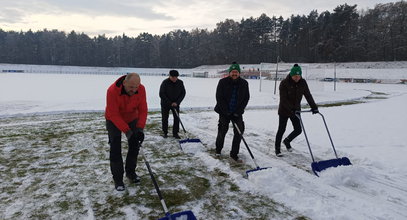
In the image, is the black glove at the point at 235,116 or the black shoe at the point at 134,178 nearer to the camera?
the black shoe at the point at 134,178

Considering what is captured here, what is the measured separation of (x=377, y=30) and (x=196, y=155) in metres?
65.3

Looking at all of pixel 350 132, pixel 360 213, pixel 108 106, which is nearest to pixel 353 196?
pixel 360 213

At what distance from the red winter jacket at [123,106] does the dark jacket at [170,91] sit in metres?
3.20

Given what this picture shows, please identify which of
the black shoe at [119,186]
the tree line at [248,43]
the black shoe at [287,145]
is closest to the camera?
the black shoe at [119,186]

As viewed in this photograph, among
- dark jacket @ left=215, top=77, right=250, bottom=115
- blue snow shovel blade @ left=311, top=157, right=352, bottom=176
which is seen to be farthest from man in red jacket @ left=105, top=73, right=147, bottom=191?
blue snow shovel blade @ left=311, top=157, right=352, bottom=176

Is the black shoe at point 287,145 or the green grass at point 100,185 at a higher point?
the black shoe at point 287,145

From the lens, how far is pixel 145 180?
4.88 metres

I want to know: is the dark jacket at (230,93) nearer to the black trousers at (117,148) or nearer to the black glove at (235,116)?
the black glove at (235,116)

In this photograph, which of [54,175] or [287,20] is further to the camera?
[287,20]

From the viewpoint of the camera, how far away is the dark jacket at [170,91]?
767 centimetres

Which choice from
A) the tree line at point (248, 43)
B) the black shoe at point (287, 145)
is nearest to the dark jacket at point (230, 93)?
the black shoe at point (287, 145)

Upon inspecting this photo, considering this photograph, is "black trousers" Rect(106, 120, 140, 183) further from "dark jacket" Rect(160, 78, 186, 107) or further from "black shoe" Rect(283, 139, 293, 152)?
"black shoe" Rect(283, 139, 293, 152)

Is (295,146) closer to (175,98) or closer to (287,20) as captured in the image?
(175,98)

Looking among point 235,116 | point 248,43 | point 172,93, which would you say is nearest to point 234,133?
point 235,116
